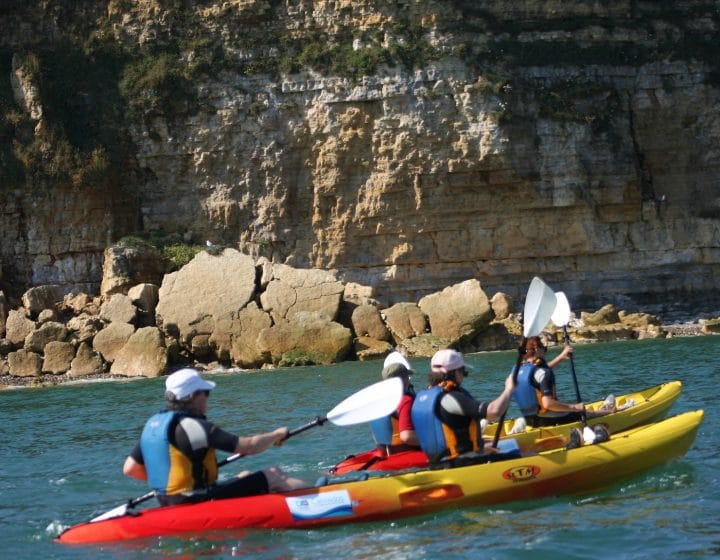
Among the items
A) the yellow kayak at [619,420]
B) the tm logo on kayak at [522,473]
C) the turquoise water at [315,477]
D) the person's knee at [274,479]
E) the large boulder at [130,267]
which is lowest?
the turquoise water at [315,477]

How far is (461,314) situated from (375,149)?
23.8 feet

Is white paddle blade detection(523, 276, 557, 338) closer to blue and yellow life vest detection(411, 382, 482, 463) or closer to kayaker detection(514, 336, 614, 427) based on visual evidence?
kayaker detection(514, 336, 614, 427)

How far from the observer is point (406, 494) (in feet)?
25.8

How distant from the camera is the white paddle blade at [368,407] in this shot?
803 cm

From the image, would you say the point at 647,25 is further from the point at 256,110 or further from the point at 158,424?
the point at 158,424

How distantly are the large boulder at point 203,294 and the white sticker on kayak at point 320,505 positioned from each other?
623 inches

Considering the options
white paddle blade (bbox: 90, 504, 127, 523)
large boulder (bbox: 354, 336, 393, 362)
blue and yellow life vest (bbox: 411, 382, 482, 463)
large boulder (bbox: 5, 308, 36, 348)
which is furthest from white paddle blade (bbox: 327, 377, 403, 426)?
large boulder (bbox: 5, 308, 36, 348)

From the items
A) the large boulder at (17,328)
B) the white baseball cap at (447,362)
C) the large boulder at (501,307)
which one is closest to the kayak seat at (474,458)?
the white baseball cap at (447,362)

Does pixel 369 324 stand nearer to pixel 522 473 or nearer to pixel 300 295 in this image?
pixel 300 295

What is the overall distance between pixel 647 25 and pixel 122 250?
1669cm

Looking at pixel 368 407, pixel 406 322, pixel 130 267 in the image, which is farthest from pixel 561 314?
pixel 130 267

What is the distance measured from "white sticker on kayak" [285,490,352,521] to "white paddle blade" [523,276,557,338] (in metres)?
2.15

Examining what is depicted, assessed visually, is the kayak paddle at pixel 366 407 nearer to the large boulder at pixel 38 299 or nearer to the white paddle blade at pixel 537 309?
the white paddle blade at pixel 537 309

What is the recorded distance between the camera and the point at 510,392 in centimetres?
752
